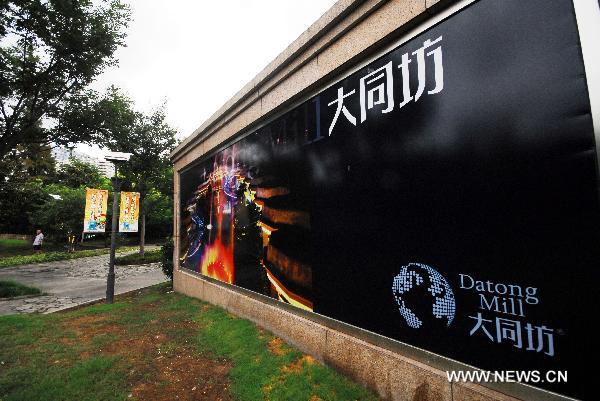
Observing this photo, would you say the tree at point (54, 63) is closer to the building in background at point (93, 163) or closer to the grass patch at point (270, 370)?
the building in background at point (93, 163)

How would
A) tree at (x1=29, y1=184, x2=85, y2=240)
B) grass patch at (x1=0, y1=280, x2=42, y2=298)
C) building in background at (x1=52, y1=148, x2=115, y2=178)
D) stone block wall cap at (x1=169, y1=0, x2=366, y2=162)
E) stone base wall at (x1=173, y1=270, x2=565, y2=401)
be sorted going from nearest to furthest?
stone base wall at (x1=173, y1=270, x2=565, y2=401) < stone block wall cap at (x1=169, y1=0, x2=366, y2=162) < grass patch at (x1=0, y1=280, x2=42, y2=298) < building in background at (x1=52, y1=148, x2=115, y2=178) < tree at (x1=29, y1=184, x2=85, y2=240)

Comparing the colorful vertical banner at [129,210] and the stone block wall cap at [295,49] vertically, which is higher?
the stone block wall cap at [295,49]

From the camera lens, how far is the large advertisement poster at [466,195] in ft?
7.07

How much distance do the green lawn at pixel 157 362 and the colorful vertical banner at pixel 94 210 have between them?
15.9m

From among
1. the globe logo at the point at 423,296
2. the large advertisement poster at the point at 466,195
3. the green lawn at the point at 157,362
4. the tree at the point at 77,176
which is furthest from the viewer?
the tree at the point at 77,176

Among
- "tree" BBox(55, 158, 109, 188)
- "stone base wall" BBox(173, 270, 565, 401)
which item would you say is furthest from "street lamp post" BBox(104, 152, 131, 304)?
"tree" BBox(55, 158, 109, 188)

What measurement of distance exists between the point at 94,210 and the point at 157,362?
2051 centimetres

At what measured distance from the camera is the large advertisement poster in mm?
2154

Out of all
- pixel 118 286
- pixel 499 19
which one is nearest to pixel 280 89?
pixel 499 19

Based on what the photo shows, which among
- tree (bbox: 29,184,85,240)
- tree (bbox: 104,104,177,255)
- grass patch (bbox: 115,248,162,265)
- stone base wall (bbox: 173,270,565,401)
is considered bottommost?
grass patch (bbox: 115,248,162,265)

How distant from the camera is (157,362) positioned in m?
4.79

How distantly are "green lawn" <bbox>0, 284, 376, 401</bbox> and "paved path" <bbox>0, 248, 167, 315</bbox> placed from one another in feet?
9.13

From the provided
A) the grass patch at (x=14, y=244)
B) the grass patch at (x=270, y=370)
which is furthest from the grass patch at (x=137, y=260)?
the grass patch at (x=270, y=370)

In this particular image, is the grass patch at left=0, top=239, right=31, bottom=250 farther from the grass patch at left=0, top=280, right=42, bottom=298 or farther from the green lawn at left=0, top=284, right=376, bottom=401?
the green lawn at left=0, top=284, right=376, bottom=401
